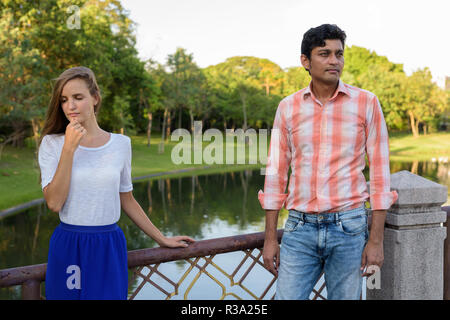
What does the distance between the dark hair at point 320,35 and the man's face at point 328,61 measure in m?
0.02

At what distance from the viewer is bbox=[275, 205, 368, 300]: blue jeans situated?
2.30m

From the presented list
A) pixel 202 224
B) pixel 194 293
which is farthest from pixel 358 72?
pixel 194 293

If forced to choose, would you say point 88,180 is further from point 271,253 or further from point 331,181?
point 331,181

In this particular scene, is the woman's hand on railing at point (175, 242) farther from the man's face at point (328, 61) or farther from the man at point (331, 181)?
the man's face at point (328, 61)

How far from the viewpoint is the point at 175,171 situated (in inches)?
1121

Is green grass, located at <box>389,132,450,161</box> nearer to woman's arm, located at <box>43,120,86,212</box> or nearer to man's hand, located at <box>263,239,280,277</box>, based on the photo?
man's hand, located at <box>263,239,280,277</box>

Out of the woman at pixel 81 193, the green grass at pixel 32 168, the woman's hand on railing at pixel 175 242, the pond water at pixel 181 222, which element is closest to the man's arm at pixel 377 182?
the woman's hand on railing at pixel 175 242

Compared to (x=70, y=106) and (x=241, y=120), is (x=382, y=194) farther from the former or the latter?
(x=241, y=120)

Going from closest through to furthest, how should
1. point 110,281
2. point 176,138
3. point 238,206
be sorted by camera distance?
1. point 110,281
2. point 238,206
3. point 176,138

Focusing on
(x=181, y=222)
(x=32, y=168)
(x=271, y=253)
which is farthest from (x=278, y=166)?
(x=32, y=168)

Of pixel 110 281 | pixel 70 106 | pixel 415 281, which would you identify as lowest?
pixel 415 281

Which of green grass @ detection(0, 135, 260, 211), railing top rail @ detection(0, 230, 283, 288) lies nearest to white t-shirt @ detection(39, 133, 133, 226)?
railing top rail @ detection(0, 230, 283, 288)

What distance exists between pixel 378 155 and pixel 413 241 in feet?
3.22

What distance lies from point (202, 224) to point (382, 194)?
44.1 ft
